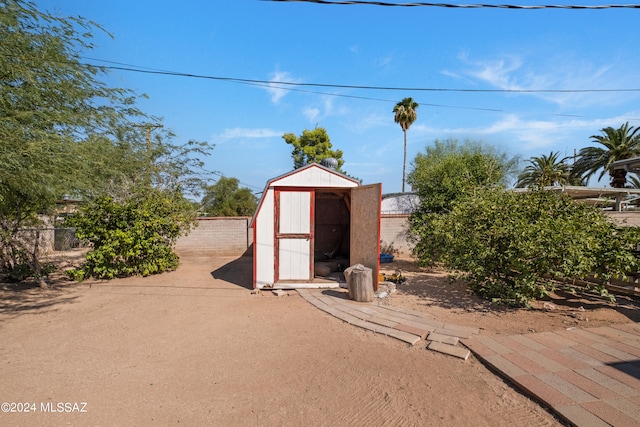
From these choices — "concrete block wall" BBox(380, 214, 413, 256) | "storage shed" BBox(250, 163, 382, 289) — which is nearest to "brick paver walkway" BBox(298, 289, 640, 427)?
"storage shed" BBox(250, 163, 382, 289)

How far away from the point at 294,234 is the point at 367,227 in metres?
1.71

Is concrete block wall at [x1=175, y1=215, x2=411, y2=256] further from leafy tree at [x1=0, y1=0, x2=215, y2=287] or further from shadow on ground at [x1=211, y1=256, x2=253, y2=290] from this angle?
leafy tree at [x1=0, y1=0, x2=215, y2=287]

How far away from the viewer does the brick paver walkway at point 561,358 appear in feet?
8.29

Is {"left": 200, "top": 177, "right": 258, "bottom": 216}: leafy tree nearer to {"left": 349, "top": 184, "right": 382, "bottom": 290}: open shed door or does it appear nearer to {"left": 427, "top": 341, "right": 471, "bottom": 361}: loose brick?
{"left": 349, "top": 184, "right": 382, "bottom": 290}: open shed door

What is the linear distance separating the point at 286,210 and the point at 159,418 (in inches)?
192

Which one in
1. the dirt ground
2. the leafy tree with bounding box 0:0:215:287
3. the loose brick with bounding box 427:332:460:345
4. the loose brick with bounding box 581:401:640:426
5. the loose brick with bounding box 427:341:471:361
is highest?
the leafy tree with bounding box 0:0:215:287

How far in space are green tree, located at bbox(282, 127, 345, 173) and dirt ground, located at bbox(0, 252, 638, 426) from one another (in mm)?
21588

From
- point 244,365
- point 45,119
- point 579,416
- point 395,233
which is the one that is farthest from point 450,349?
point 395,233

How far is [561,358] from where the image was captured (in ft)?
11.1

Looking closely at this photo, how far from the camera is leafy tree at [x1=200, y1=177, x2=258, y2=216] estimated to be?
22.8 metres

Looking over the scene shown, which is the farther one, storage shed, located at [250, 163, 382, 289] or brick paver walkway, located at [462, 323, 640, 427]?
storage shed, located at [250, 163, 382, 289]

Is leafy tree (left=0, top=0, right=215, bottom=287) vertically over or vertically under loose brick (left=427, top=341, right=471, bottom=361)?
over

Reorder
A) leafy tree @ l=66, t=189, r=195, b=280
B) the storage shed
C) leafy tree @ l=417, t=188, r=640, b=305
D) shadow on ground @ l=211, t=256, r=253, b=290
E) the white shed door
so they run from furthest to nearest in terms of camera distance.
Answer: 1. shadow on ground @ l=211, t=256, r=253, b=290
2. leafy tree @ l=66, t=189, r=195, b=280
3. the white shed door
4. the storage shed
5. leafy tree @ l=417, t=188, r=640, b=305

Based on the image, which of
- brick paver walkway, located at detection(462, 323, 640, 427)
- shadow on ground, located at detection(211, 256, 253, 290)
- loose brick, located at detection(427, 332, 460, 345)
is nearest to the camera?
brick paver walkway, located at detection(462, 323, 640, 427)
